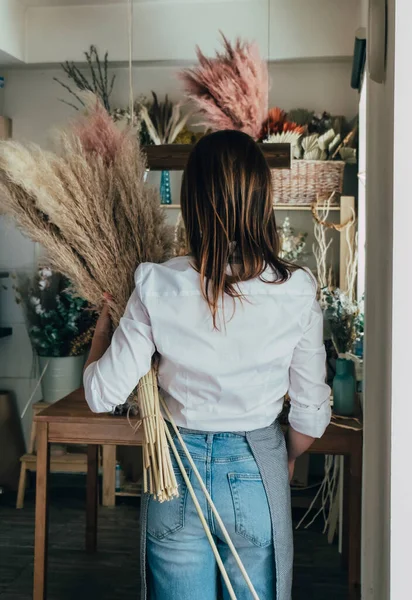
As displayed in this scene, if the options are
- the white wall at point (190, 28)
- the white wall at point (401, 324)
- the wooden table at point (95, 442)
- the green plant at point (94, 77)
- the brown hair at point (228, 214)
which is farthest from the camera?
the green plant at point (94, 77)

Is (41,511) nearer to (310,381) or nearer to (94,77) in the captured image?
(310,381)

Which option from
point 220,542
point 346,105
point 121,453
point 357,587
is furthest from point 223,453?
point 346,105

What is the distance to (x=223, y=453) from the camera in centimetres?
150

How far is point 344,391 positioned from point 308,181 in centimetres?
171

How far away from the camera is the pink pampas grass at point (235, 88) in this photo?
2475mm

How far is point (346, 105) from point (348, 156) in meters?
0.42

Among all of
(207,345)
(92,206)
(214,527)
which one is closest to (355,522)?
(214,527)

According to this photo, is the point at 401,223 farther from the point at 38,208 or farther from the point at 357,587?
the point at 357,587

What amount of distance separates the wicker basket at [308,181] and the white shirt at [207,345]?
2325mm

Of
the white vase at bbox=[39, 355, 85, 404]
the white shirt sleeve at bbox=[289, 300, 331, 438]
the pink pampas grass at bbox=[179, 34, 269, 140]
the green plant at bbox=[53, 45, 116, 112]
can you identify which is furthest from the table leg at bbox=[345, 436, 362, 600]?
the green plant at bbox=[53, 45, 116, 112]

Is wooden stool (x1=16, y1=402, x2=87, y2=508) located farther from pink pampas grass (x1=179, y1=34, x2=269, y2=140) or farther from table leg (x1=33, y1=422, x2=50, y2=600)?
pink pampas grass (x1=179, y1=34, x2=269, y2=140)

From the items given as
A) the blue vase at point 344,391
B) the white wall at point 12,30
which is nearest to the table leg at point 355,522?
the blue vase at point 344,391

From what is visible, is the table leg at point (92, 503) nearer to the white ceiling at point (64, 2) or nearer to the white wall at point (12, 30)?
the white wall at point (12, 30)

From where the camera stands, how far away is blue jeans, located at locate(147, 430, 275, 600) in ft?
4.88
